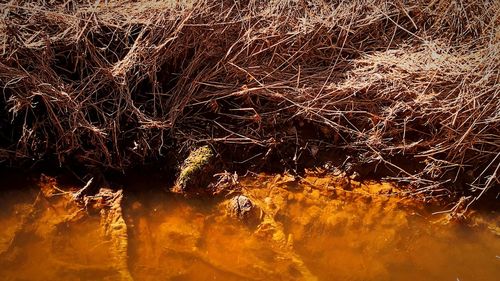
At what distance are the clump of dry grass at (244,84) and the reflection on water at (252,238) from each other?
0.34 metres

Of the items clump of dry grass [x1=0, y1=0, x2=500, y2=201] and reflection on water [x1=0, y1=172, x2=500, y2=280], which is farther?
clump of dry grass [x1=0, y1=0, x2=500, y2=201]

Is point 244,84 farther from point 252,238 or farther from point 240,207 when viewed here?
point 252,238

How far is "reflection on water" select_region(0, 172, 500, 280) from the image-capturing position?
10.00 feet

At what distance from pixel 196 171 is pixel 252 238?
615 mm

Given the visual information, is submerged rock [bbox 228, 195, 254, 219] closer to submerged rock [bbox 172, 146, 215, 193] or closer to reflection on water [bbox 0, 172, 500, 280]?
reflection on water [bbox 0, 172, 500, 280]

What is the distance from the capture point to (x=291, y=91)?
3791mm

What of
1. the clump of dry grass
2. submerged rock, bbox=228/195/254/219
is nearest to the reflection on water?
submerged rock, bbox=228/195/254/219

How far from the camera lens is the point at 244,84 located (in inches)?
149

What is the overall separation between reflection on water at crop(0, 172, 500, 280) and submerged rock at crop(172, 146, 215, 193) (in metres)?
0.12

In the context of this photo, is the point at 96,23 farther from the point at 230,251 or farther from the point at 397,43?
the point at 397,43

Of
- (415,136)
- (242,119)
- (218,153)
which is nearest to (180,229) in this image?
(218,153)

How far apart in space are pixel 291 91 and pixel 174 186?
1118 mm

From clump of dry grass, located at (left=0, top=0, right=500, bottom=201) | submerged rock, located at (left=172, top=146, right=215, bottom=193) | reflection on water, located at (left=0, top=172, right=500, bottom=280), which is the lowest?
reflection on water, located at (left=0, top=172, right=500, bottom=280)

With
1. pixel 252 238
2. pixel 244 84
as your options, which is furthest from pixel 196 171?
pixel 244 84
